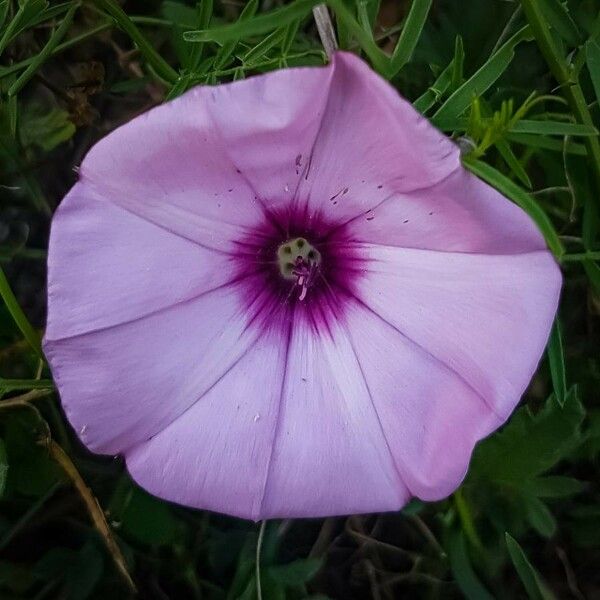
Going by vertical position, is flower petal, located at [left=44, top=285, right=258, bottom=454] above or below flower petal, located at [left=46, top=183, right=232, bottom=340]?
below

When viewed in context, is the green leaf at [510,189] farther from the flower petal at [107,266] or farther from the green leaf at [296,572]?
the green leaf at [296,572]

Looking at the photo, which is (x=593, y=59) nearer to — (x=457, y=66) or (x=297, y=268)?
(x=457, y=66)

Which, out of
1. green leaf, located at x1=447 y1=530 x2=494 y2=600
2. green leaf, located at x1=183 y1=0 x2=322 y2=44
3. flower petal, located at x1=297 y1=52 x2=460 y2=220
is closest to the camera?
flower petal, located at x1=297 y1=52 x2=460 y2=220

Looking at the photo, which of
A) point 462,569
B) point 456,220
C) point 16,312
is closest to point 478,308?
point 456,220

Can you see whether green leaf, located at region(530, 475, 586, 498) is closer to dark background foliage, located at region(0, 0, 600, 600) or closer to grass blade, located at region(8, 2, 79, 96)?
dark background foliage, located at region(0, 0, 600, 600)

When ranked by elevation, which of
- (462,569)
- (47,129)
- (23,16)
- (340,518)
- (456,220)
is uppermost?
(23,16)

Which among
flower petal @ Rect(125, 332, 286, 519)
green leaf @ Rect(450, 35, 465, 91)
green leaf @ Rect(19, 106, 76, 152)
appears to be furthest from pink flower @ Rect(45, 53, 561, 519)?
green leaf @ Rect(19, 106, 76, 152)

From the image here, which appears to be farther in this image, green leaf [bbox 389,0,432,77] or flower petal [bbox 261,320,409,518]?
flower petal [bbox 261,320,409,518]

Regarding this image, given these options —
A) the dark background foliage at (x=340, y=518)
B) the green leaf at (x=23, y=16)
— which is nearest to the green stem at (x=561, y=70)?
the dark background foliage at (x=340, y=518)
